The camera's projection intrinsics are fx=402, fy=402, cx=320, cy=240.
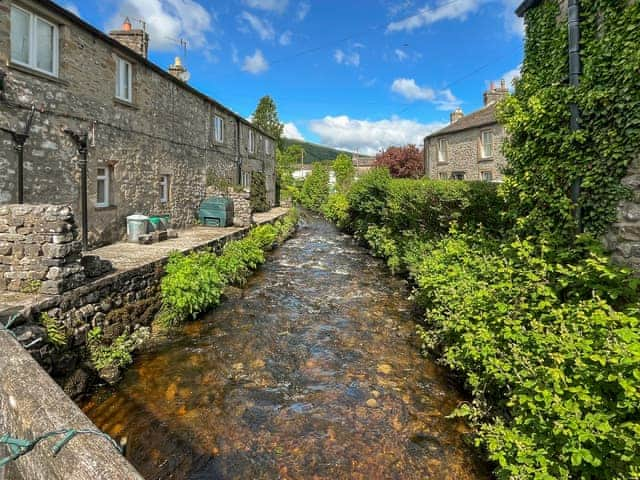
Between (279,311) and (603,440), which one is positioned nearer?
(603,440)

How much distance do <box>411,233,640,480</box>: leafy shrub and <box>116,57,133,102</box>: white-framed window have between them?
1099 cm

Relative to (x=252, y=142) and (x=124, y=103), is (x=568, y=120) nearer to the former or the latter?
(x=124, y=103)

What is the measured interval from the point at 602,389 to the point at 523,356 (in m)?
0.78

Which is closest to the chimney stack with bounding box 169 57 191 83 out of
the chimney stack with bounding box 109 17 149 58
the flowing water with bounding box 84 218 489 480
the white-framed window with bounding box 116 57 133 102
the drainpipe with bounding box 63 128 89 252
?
the chimney stack with bounding box 109 17 149 58

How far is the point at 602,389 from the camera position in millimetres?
3244

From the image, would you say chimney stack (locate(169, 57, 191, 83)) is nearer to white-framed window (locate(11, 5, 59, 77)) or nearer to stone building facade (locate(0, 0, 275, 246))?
stone building facade (locate(0, 0, 275, 246))

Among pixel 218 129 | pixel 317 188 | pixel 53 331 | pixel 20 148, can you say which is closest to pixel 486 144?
pixel 218 129

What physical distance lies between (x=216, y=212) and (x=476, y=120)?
17335 mm

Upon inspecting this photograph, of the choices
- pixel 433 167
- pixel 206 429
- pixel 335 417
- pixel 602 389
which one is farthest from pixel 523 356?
pixel 433 167

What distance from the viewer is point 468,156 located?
25.1 m

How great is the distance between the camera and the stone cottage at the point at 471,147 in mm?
22734

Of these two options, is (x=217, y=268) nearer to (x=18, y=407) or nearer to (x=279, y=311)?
(x=279, y=311)

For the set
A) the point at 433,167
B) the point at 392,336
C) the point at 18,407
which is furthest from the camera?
the point at 433,167

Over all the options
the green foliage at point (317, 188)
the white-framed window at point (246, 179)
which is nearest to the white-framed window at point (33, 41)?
the white-framed window at point (246, 179)
